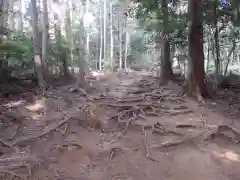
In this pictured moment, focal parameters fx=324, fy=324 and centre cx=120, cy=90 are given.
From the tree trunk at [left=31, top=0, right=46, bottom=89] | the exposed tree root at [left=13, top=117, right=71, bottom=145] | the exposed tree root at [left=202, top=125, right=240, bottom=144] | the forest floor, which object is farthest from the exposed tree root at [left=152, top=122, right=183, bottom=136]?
the tree trunk at [left=31, top=0, right=46, bottom=89]

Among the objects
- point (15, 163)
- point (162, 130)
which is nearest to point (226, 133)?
point (162, 130)

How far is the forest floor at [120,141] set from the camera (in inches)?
259

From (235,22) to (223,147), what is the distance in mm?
8262

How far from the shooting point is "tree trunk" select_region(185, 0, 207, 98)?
11539mm

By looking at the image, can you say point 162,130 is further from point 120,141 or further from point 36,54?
point 36,54

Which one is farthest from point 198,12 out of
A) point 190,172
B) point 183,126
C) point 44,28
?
point 44,28

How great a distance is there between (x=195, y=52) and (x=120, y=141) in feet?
17.6

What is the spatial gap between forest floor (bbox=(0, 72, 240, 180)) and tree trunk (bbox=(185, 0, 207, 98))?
0.86 m

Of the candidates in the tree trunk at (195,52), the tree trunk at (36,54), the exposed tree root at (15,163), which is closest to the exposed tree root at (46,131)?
the exposed tree root at (15,163)

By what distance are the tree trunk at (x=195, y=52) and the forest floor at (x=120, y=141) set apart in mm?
856

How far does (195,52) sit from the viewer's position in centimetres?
1186

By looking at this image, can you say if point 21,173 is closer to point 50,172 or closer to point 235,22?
point 50,172

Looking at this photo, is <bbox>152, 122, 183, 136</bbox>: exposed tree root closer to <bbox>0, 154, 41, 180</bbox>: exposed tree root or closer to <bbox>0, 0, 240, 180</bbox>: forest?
<bbox>0, 0, 240, 180</bbox>: forest

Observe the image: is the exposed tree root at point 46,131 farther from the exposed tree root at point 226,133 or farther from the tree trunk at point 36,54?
the tree trunk at point 36,54
